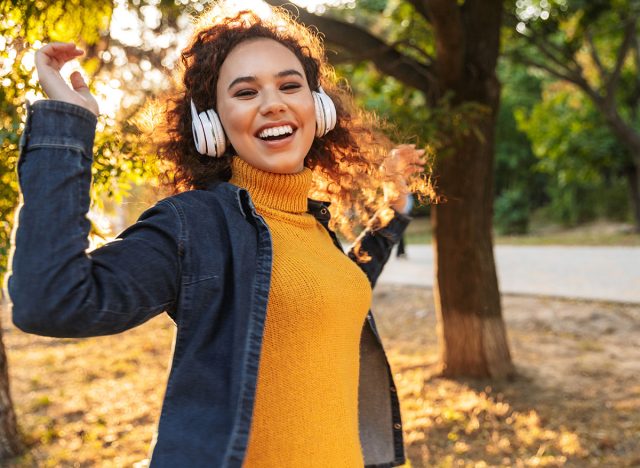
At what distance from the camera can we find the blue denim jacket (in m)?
1.11

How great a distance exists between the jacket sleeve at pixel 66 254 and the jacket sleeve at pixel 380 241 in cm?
106

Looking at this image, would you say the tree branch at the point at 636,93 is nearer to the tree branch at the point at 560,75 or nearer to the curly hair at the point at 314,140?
the tree branch at the point at 560,75

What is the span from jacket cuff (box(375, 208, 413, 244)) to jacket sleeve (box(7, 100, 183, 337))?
1159mm

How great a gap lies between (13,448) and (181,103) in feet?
Result: 10.9

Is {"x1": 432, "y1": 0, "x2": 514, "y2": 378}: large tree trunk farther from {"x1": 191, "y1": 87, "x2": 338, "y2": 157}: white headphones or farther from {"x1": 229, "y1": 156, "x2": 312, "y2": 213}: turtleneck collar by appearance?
{"x1": 191, "y1": 87, "x2": 338, "y2": 157}: white headphones

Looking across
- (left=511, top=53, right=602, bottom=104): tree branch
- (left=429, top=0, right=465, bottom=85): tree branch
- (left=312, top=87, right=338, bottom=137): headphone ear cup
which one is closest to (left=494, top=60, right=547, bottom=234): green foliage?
(left=511, top=53, right=602, bottom=104): tree branch

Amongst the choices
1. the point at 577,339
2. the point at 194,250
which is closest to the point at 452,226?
the point at 577,339

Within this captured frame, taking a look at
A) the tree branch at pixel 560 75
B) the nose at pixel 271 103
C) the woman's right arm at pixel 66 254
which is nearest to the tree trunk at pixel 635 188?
the tree branch at pixel 560 75

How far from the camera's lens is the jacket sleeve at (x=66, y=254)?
1.10 m

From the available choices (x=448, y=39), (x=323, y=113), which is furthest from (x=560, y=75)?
(x=323, y=113)

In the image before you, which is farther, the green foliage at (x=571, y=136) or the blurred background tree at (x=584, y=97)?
the green foliage at (x=571, y=136)

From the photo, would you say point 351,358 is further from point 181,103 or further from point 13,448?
point 13,448

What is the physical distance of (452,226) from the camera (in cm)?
527

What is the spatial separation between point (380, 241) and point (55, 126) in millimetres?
1349
